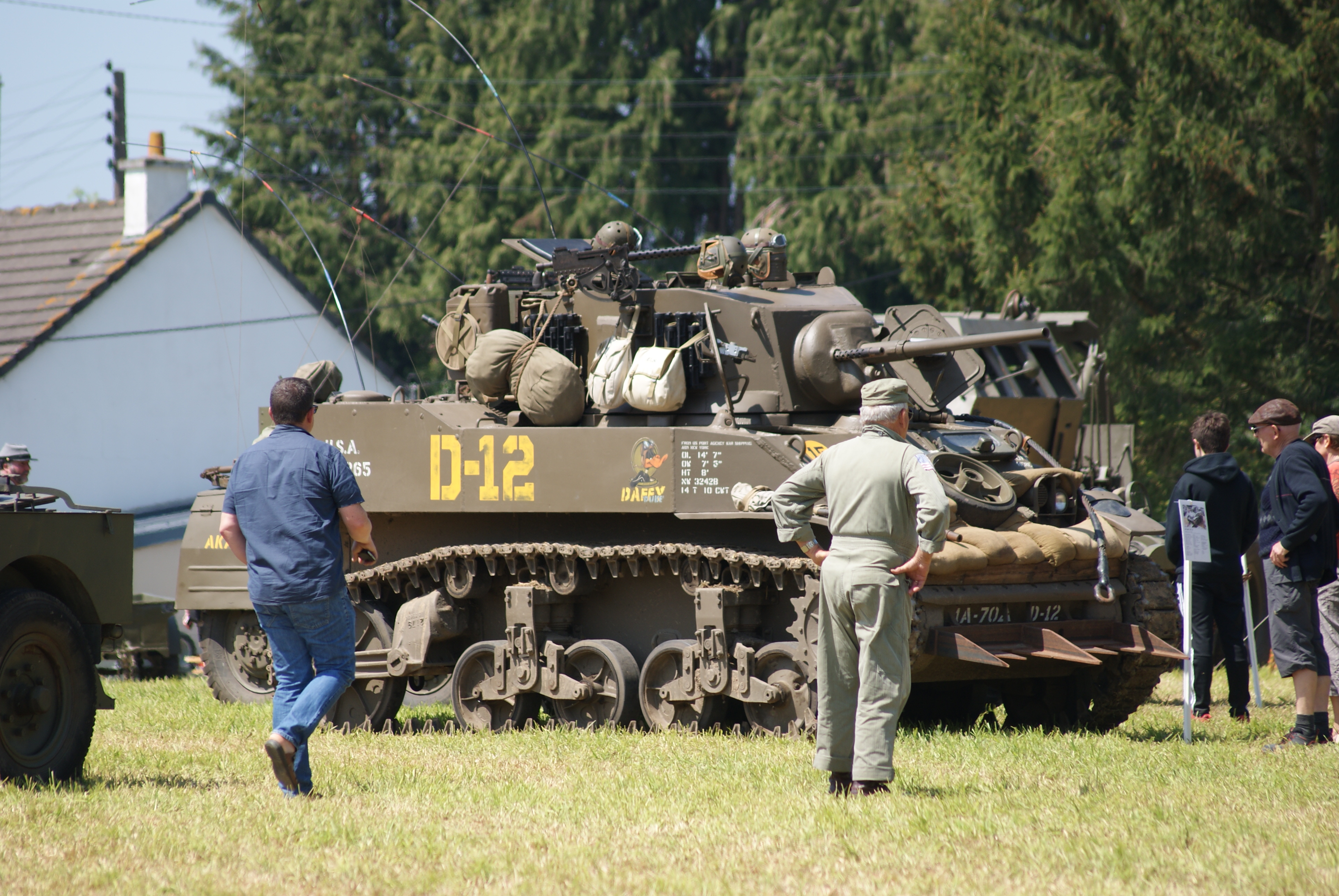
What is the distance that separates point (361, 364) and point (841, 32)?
1189 cm

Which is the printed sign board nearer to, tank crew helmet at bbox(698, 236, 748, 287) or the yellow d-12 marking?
tank crew helmet at bbox(698, 236, 748, 287)

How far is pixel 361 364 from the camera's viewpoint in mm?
26734

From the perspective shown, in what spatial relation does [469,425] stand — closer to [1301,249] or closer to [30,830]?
[30,830]

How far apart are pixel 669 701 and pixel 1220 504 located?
3.75 meters

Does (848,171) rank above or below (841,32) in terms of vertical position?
below

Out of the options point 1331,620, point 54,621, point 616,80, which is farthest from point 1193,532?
point 616,80

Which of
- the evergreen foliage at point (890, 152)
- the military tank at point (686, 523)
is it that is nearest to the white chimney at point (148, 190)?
the evergreen foliage at point (890, 152)

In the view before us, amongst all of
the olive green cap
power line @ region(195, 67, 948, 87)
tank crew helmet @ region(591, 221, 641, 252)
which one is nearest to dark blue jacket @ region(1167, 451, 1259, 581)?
the olive green cap

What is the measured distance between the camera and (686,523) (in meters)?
10.2

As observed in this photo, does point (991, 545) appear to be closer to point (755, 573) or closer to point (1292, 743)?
point (755, 573)

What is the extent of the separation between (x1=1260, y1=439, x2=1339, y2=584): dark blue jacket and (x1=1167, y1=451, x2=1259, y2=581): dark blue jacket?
1181mm

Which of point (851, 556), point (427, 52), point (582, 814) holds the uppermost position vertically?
point (427, 52)

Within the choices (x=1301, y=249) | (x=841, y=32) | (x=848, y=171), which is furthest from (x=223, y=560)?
(x=841, y=32)

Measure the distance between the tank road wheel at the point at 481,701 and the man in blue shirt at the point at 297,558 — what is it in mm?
3019
